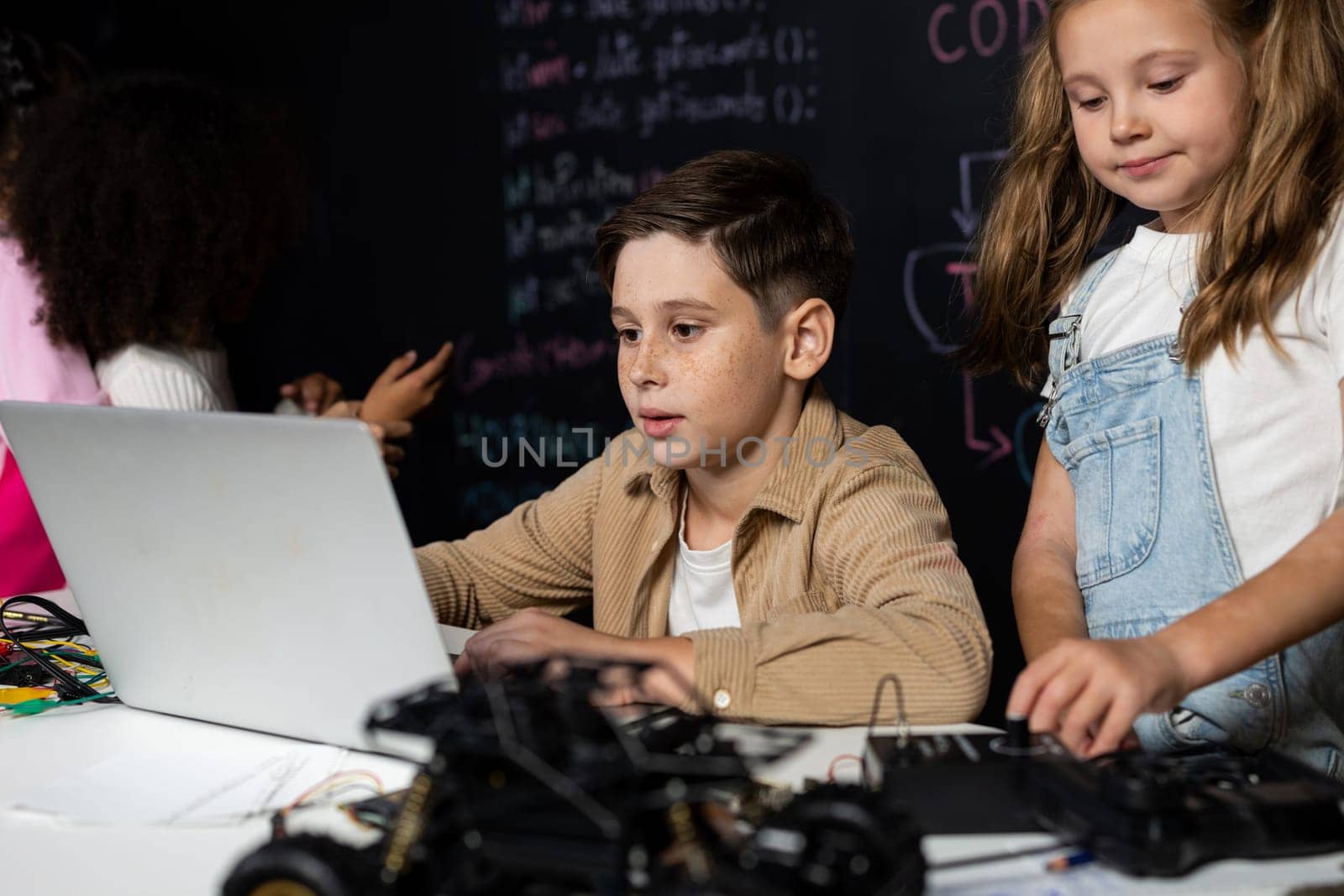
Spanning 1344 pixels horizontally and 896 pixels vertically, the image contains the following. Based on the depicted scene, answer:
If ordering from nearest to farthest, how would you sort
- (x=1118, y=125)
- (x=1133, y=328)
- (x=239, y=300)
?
(x=1118, y=125) → (x=1133, y=328) → (x=239, y=300)

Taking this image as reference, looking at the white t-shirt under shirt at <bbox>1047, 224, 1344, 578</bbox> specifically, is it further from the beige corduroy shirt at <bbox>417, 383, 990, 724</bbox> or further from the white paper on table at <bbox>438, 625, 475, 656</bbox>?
the white paper on table at <bbox>438, 625, 475, 656</bbox>

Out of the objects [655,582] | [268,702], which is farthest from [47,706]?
[655,582]

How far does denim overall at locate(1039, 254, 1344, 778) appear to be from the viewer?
1.12m

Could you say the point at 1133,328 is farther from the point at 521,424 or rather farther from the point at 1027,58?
the point at 521,424

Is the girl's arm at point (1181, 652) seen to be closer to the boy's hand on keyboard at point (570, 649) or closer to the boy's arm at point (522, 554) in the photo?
the boy's hand on keyboard at point (570, 649)

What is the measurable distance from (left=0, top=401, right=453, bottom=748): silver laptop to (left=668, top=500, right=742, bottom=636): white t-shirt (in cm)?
54

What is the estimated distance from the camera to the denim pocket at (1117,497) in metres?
1.19

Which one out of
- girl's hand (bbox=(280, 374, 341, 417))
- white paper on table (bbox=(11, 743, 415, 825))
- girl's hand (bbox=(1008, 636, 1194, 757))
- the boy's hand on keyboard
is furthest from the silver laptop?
girl's hand (bbox=(280, 374, 341, 417))

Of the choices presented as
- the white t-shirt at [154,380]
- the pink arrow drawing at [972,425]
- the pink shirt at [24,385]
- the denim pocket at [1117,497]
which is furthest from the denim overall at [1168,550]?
the pink shirt at [24,385]

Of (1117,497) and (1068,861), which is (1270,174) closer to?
(1117,497)

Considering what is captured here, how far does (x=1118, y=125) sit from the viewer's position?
1087 millimetres

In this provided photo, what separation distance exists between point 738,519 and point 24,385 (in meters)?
1.10

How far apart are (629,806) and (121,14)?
128 inches

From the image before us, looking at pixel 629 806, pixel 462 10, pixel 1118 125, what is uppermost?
pixel 462 10
